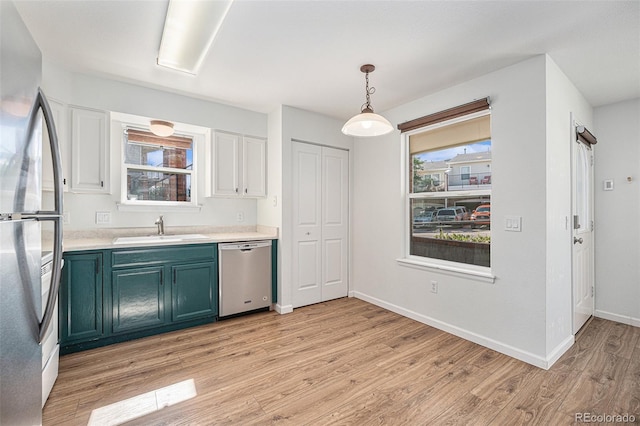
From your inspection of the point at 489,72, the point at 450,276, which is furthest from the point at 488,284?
the point at 489,72

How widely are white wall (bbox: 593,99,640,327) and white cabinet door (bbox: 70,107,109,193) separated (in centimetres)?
534

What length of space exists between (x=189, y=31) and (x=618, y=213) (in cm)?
461

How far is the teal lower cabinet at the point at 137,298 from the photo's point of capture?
2.66 metres

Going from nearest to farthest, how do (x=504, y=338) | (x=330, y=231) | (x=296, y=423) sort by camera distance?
(x=296, y=423), (x=504, y=338), (x=330, y=231)

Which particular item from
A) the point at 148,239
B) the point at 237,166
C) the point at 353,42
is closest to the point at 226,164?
the point at 237,166

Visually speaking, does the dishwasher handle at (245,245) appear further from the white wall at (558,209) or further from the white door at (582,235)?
the white door at (582,235)

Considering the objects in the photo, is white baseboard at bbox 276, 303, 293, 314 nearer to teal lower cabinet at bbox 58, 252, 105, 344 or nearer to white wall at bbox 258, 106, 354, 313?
white wall at bbox 258, 106, 354, 313

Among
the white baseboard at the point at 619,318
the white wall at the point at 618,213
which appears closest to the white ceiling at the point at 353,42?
the white wall at the point at 618,213

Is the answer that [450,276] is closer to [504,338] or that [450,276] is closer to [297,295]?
[504,338]

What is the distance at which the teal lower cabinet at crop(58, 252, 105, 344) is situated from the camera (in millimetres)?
2416

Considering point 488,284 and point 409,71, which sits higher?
point 409,71

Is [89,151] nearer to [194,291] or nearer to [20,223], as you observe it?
[194,291]

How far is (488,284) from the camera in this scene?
266cm

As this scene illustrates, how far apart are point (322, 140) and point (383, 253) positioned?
65.6 inches
